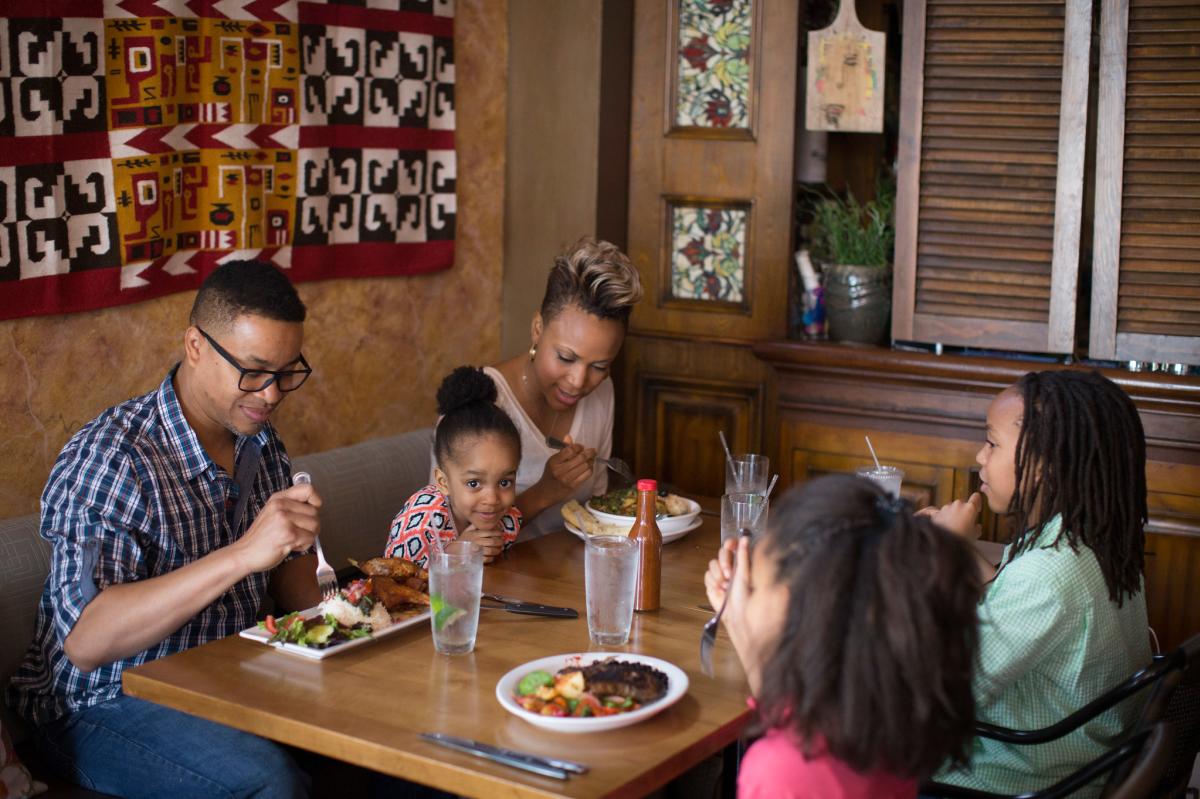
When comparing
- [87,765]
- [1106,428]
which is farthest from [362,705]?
[1106,428]

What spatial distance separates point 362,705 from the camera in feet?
6.16

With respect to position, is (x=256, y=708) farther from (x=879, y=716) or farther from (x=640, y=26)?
(x=640, y=26)

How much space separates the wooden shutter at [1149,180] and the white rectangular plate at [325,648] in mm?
2445

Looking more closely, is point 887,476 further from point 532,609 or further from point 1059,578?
point 532,609

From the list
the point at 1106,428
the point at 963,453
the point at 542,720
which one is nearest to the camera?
the point at 542,720

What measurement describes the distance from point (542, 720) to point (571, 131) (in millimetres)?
2807

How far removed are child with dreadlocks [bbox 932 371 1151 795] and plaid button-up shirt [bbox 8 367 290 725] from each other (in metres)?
1.40

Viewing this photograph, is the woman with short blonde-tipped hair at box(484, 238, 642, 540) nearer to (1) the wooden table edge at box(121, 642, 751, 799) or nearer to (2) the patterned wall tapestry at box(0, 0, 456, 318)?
(2) the patterned wall tapestry at box(0, 0, 456, 318)

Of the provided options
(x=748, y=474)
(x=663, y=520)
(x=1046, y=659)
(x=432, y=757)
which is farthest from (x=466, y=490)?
(x=1046, y=659)

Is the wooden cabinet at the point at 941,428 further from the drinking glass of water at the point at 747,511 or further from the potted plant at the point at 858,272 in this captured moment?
the drinking glass of water at the point at 747,511

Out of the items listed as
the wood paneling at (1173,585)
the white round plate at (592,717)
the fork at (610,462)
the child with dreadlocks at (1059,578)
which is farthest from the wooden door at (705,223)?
the white round plate at (592,717)

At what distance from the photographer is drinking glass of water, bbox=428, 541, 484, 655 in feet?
6.77

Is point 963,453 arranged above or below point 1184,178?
below

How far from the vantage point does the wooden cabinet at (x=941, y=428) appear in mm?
3652
